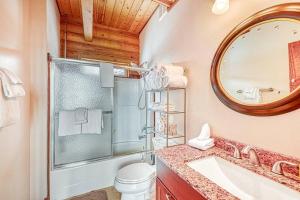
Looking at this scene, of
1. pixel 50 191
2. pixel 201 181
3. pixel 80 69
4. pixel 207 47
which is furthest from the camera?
pixel 80 69

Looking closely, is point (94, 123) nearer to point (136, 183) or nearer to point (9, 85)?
point (136, 183)

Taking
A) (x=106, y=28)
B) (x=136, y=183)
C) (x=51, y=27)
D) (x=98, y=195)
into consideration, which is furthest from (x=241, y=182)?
(x=106, y=28)

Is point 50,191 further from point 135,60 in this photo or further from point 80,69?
point 135,60

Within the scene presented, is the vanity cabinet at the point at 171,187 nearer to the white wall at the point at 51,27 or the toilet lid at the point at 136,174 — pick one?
the toilet lid at the point at 136,174

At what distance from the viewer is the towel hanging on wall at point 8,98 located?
35.4 inches

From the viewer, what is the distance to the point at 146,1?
2.16 metres

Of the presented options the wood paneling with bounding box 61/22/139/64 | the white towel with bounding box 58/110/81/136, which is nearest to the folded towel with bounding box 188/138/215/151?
the white towel with bounding box 58/110/81/136

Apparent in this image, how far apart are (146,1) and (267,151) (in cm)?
234

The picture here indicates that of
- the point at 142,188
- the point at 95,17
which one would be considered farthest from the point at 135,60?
the point at 142,188

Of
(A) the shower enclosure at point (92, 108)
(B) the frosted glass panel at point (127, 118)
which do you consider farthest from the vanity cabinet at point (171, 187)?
(B) the frosted glass panel at point (127, 118)

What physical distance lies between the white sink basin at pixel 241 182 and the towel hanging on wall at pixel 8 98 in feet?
4.04

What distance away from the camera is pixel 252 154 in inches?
36.3

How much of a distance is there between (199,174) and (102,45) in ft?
9.31

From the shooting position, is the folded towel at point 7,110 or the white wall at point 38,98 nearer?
the folded towel at point 7,110
